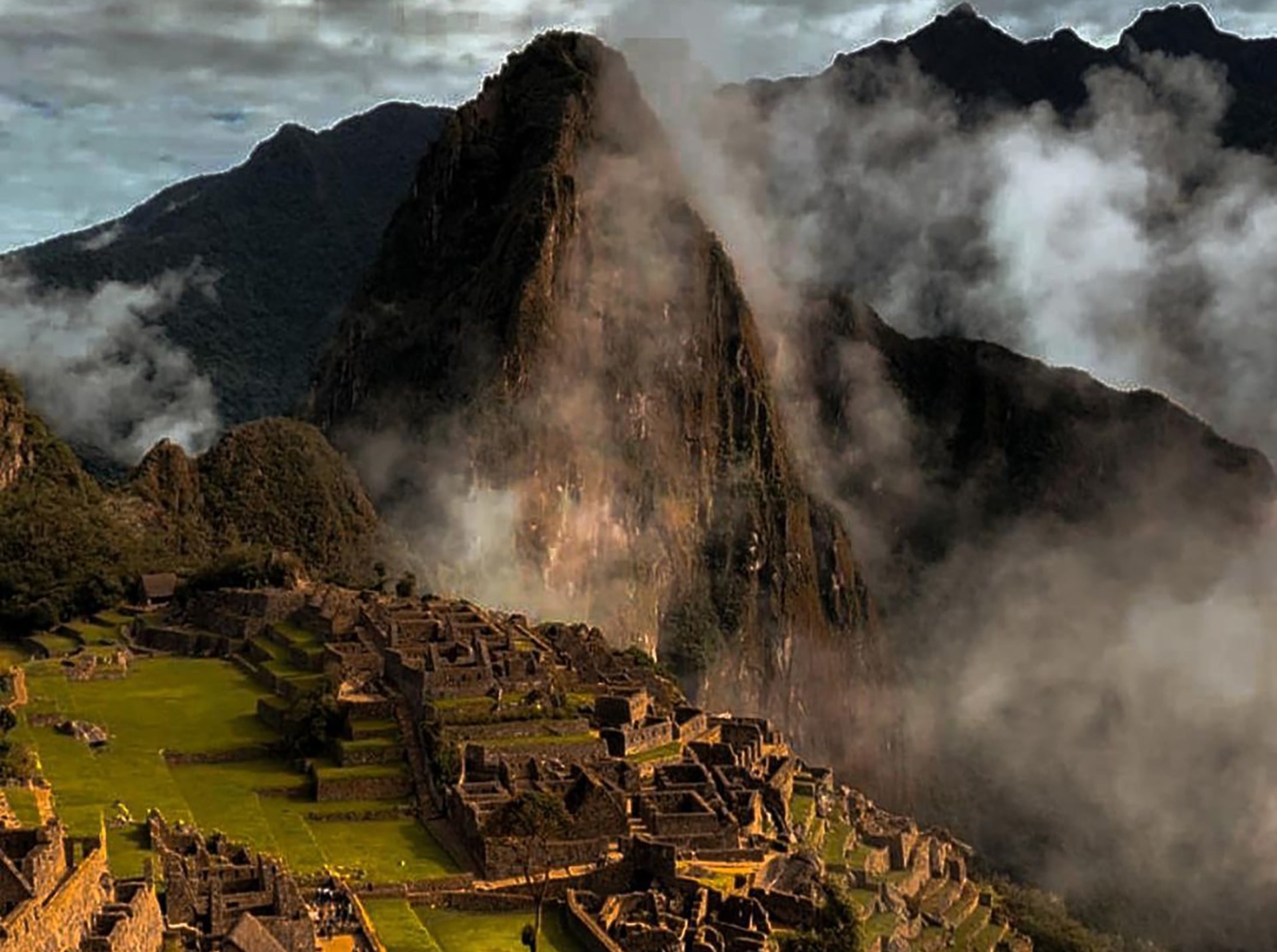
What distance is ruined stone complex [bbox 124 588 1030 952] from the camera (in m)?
28.7

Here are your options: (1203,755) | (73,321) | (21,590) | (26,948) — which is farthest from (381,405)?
(26,948)

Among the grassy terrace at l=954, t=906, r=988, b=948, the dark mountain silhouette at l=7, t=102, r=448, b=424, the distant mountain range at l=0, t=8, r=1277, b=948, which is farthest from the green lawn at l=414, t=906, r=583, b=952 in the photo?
the dark mountain silhouette at l=7, t=102, r=448, b=424

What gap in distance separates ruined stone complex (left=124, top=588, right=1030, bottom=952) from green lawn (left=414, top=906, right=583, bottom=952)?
40cm

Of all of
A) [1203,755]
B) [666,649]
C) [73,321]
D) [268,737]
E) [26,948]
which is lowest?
[1203,755]

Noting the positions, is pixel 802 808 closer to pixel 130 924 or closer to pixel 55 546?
pixel 130 924

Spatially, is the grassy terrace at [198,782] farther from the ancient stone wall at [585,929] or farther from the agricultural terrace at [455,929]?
the ancient stone wall at [585,929]

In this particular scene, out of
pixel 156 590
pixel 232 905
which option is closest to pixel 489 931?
pixel 232 905

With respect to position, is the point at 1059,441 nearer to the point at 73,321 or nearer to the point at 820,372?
the point at 820,372

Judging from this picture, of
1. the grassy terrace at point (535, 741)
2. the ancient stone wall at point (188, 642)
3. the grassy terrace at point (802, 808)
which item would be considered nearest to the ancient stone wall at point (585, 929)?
the grassy terrace at point (535, 741)

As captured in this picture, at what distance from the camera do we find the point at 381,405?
391 ft

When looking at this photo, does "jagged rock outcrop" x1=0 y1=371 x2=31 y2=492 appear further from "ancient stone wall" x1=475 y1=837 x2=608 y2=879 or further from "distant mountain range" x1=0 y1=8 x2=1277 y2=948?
"ancient stone wall" x1=475 y1=837 x2=608 y2=879

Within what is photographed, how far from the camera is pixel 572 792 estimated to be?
32750mm

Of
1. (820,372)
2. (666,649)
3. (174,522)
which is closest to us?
(174,522)

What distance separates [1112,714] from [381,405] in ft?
215
